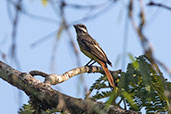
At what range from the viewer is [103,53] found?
785cm

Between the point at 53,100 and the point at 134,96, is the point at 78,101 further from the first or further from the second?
the point at 134,96

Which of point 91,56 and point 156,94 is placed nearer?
point 156,94

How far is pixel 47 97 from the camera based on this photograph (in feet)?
13.2

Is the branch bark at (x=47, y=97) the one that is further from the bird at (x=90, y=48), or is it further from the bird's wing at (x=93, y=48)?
the bird's wing at (x=93, y=48)

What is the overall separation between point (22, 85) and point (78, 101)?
778mm

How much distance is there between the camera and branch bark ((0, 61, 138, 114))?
369cm

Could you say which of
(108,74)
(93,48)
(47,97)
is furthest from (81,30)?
(47,97)

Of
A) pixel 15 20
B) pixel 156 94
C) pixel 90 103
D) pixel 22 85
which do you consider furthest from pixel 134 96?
pixel 15 20

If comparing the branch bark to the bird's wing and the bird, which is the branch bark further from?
the bird's wing

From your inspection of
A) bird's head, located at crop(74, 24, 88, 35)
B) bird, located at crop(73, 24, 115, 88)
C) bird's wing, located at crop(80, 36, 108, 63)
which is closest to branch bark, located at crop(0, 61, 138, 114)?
bird, located at crop(73, 24, 115, 88)

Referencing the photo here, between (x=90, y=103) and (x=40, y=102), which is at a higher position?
(x=40, y=102)

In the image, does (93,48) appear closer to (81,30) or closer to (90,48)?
(90,48)

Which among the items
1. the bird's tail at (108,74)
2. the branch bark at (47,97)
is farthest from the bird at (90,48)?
the branch bark at (47,97)

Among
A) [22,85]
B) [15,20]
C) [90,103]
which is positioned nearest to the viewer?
[15,20]
